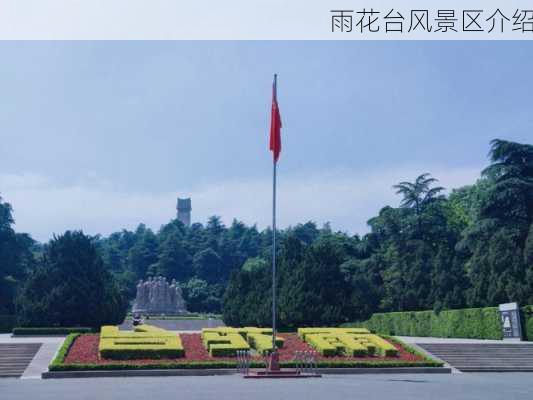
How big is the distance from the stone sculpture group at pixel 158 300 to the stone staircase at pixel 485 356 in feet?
190

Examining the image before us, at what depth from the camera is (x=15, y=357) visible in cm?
2975

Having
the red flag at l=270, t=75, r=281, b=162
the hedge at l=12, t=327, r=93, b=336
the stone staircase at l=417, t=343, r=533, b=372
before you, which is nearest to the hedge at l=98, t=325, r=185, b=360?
the red flag at l=270, t=75, r=281, b=162

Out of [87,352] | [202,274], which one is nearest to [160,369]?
[87,352]

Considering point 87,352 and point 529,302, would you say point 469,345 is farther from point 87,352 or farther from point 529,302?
point 87,352

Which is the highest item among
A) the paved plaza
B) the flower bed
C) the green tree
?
the green tree

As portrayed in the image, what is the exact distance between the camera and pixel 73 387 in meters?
20.1

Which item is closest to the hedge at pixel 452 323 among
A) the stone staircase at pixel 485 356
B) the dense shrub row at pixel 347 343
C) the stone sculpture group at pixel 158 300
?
the stone staircase at pixel 485 356

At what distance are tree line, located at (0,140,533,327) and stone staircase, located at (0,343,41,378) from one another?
15.0 meters

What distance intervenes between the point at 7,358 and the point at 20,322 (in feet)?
59.6

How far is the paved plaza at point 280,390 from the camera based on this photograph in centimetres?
1650

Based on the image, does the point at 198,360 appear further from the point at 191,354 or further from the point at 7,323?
the point at 7,323

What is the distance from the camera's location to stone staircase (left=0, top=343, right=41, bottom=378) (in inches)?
1072

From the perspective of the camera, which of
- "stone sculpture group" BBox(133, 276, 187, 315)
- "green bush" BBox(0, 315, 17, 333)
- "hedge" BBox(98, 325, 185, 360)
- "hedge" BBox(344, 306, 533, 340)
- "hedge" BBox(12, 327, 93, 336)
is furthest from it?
"stone sculpture group" BBox(133, 276, 187, 315)

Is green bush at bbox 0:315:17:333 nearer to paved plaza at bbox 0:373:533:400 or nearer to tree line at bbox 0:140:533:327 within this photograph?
tree line at bbox 0:140:533:327
